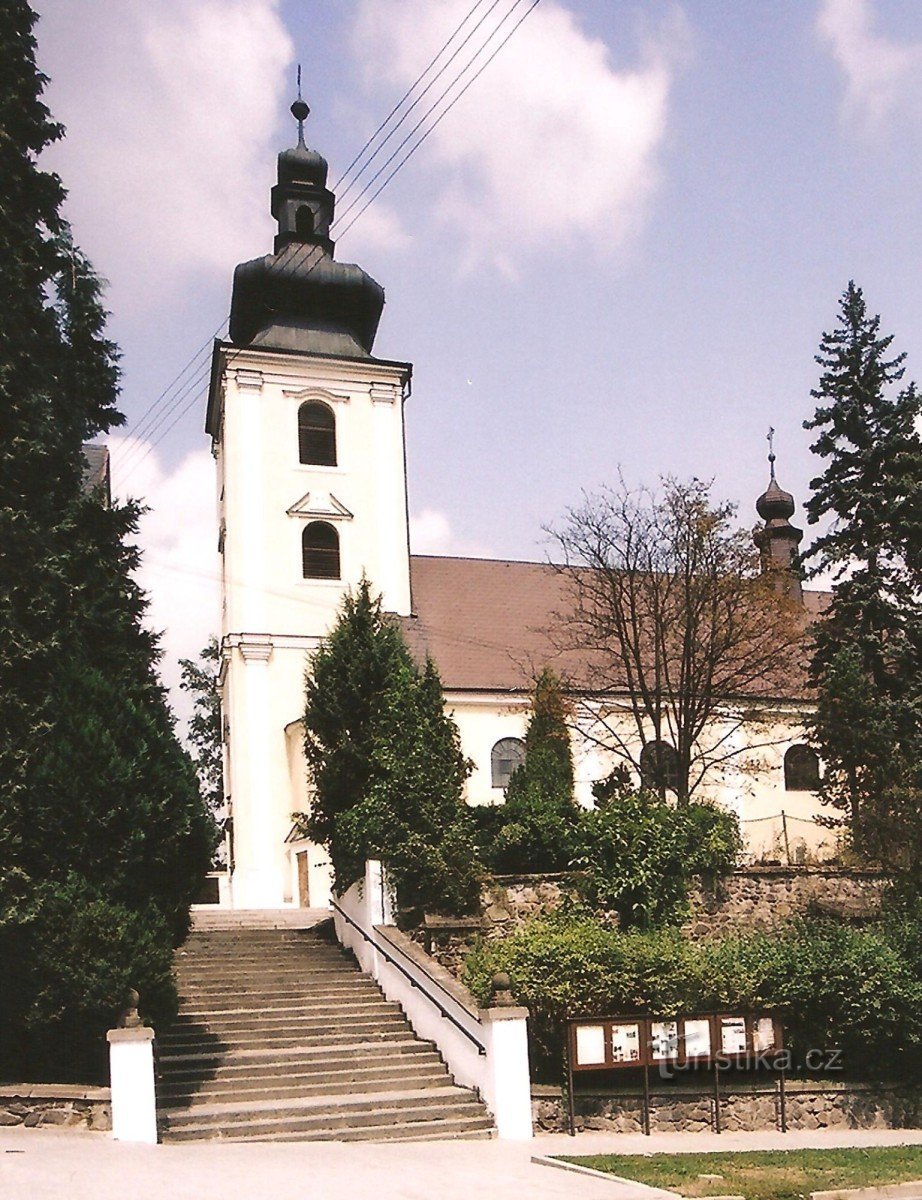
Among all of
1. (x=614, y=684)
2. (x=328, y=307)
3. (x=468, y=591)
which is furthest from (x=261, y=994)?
(x=328, y=307)

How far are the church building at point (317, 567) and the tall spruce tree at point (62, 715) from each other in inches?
691

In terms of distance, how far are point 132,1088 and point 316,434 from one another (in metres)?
25.4

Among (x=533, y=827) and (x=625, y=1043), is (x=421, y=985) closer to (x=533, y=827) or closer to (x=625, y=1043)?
(x=625, y=1043)

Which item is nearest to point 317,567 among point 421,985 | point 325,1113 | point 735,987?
point 421,985

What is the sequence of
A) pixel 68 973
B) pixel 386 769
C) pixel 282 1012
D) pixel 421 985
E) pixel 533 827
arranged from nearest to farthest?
pixel 68 973 < pixel 421 985 < pixel 282 1012 < pixel 386 769 < pixel 533 827

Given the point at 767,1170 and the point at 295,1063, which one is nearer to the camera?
the point at 767,1170

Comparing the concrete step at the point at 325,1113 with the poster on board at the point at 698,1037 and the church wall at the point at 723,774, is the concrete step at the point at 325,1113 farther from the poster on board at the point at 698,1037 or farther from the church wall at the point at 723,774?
the church wall at the point at 723,774

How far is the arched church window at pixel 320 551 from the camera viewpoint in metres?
35.5

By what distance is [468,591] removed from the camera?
37531 mm

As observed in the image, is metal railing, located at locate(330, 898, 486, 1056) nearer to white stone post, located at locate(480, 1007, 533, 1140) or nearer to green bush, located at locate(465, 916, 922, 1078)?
white stone post, located at locate(480, 1007, 533, 1140)

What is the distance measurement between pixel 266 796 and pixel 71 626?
19.2m

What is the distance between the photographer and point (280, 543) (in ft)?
116

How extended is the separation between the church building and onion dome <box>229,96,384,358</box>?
5 centimetres

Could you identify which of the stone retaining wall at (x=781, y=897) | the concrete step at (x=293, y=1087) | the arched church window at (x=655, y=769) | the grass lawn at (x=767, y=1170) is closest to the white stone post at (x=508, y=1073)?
the concrete step at (x=293, y=1087)
